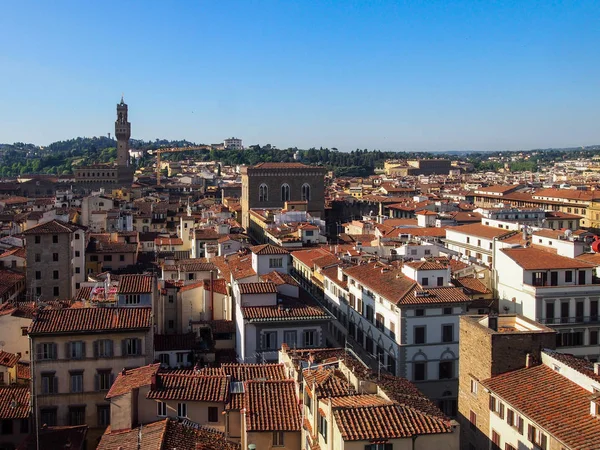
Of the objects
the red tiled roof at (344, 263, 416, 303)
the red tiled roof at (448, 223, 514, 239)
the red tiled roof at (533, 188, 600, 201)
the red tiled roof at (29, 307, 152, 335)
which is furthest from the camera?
the red tiled roof at (533, 188, 600, 201)

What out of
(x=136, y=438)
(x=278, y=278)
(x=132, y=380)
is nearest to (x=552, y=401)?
(x=136, y=438)

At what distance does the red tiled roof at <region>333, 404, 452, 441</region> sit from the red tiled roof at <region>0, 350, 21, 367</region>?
14.0 metres

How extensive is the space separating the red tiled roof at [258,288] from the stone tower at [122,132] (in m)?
106

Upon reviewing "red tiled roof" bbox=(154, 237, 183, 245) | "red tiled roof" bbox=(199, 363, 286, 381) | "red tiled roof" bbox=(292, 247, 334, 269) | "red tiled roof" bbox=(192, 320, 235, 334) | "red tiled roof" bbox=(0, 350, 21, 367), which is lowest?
"red tiled roof" bbox=(0, 350, 21, 367)

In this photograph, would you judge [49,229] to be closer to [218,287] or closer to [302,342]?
[218,287]

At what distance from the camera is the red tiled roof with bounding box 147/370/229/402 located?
48.4ft

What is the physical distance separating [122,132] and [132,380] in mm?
114415

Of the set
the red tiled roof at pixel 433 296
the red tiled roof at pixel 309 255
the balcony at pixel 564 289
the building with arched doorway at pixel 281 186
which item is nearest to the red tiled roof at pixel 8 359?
the red tiled roof at pixel 433 296

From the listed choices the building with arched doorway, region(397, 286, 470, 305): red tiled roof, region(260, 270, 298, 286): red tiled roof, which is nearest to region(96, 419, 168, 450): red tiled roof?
region(260, 270, 298, 286): red tiled roof

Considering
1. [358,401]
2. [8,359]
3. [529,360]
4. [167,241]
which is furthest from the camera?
[167,241]

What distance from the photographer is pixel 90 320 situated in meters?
18.7

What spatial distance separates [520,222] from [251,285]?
32.4m

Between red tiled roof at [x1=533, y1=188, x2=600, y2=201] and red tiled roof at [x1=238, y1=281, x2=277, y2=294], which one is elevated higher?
red tiled roof at [x1=533, y1=188, x2=600, y2=201]

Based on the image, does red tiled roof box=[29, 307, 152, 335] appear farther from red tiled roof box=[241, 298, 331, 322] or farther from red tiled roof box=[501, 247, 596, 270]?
red tiled roof box=[501, 247, 596, 270]
